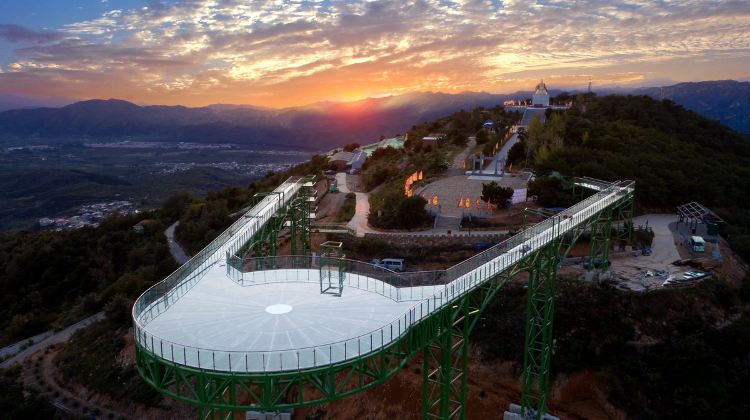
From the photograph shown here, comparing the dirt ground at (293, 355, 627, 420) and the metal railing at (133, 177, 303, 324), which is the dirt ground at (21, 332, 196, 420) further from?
the metal railing at (133, 177, 303, 324)

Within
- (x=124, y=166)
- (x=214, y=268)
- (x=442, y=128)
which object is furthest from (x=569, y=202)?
(x=124, y=166)

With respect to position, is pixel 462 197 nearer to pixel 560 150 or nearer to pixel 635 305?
pixel 560 150

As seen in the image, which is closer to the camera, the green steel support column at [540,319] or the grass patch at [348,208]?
the green steel support column at [540,319]

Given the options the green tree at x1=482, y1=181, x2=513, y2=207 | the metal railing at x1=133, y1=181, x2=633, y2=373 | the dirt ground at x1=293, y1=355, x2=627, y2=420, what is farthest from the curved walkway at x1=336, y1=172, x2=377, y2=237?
the metal railing at x1=133, y1=181, x2=633, y2=373

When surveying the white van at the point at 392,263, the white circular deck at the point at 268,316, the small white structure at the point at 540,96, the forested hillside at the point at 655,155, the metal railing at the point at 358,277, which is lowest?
the white van at the point at 392,263

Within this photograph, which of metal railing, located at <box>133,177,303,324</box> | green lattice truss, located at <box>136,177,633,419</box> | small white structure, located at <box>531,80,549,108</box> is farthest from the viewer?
small white structure, located at <box>531,80,549,108</box>

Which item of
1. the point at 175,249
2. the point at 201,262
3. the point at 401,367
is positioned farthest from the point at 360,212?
the point at 401,367

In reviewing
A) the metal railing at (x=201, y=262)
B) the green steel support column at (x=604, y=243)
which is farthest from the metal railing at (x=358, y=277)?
the green steel support column at (x=604, y=243)

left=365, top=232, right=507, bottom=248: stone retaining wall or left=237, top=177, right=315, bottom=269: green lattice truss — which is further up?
left=237, top=177, right=315, bottom=269: green lattice truss

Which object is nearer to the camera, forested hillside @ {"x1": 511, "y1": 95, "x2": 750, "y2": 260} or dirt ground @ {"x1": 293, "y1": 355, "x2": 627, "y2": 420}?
dirt ground @ {"x1": 293, "y1": 355, "x2": 627, "y2": 420}

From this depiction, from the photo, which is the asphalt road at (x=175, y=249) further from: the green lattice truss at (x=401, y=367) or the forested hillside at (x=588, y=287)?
the green lattice truss at (x=401, y=367)
